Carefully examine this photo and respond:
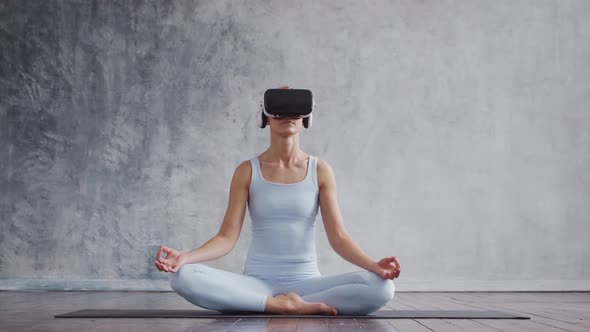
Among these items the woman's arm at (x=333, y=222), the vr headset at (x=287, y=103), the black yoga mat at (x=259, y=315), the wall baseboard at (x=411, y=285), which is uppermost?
the vr headset at (x=287, y=103)

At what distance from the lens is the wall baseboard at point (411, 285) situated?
4.38m

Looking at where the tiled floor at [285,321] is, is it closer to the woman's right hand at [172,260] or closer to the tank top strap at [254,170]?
the woman's right hand at [172,260]

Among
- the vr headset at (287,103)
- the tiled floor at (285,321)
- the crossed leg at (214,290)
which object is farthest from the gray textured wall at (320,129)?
the crossed leg at (214,290)

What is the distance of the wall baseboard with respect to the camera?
14.4 ft

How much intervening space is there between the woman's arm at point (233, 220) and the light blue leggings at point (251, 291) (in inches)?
5.3

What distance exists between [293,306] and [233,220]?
48 centimetres

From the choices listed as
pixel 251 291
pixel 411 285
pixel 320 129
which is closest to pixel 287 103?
pixel 251 291

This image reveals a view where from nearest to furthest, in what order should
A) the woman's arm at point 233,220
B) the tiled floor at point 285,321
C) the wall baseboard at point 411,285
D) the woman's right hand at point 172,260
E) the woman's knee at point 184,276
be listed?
1. the tiled floor at point 285,321
2. the woman's right hand at point 172,260
3. the woman's knee at point 184,276
4. the woman's arm at point 233,220
5. the wall baseboard at point 411,285

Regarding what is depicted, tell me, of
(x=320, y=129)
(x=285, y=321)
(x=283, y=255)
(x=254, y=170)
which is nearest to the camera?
(x=285, y=321)

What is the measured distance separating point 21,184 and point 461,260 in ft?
10.3

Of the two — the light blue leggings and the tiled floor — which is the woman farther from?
the tiled floor

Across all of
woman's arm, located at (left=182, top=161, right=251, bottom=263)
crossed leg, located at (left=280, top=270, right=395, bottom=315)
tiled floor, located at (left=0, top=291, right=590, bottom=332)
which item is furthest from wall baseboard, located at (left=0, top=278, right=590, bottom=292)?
crossed leg, located at (left=280, top=270, right=395, bottom=315)

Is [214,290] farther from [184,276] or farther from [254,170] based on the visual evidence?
[254,170]

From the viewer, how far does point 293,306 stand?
2.43 metres
